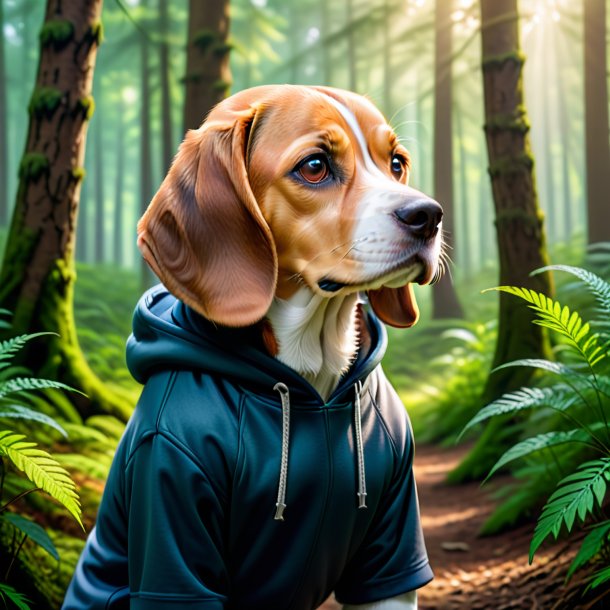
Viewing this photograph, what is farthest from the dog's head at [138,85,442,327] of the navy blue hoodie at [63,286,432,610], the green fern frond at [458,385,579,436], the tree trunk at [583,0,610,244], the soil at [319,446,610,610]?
the tree trunk at [583,0,610,244]

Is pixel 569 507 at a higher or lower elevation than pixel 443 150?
lower

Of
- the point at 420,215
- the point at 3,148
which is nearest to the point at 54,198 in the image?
the point at 420,215

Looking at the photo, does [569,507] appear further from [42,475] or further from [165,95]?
[165,95]

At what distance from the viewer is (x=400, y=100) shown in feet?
79.4

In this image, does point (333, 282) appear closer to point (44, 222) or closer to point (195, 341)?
point (195, 341)

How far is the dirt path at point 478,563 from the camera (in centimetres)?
409

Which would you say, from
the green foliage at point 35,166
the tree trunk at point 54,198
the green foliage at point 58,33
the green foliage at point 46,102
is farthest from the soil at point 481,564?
the green foliage at point 58,33

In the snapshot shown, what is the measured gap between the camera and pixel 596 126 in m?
10.7

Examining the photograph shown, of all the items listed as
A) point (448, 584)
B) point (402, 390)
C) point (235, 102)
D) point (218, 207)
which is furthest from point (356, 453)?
point (402, 390)

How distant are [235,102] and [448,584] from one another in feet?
11.3

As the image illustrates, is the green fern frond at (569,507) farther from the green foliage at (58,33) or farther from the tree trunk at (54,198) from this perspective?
the green foliage at (58,33)

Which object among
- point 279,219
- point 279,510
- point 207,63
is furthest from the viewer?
point 207,63

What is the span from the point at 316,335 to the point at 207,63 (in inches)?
Result: 231

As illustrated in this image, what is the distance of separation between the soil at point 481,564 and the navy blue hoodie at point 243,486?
1224 mm
